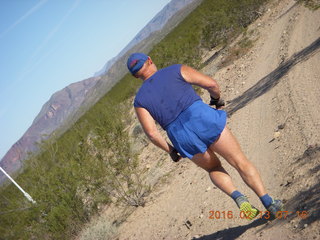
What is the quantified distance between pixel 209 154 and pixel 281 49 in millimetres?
7592

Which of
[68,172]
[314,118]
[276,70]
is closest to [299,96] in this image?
[314,118]

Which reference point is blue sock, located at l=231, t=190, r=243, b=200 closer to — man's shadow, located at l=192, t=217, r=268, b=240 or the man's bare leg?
the man's bare leg

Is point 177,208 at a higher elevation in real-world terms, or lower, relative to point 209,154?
lower

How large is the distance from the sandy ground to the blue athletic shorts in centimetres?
106

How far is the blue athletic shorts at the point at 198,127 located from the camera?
274 centimetres

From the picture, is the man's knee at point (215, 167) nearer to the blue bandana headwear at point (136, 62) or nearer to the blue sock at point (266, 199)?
the blue sock at point (266, 199)

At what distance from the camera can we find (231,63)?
1227 cm

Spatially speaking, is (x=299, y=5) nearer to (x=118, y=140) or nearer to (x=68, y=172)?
(x=118, y=140)

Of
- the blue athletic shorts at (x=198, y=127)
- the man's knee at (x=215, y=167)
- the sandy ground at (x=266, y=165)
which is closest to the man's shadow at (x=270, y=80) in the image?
the sandy ground at (x=266, y=165)

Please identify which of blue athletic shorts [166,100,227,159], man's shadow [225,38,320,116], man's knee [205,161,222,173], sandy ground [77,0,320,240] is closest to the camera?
blue athletic shorts [166,100,227,159]

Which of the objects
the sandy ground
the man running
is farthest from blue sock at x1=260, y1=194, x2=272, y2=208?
the sandy ground

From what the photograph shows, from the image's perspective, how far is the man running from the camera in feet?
9.05
